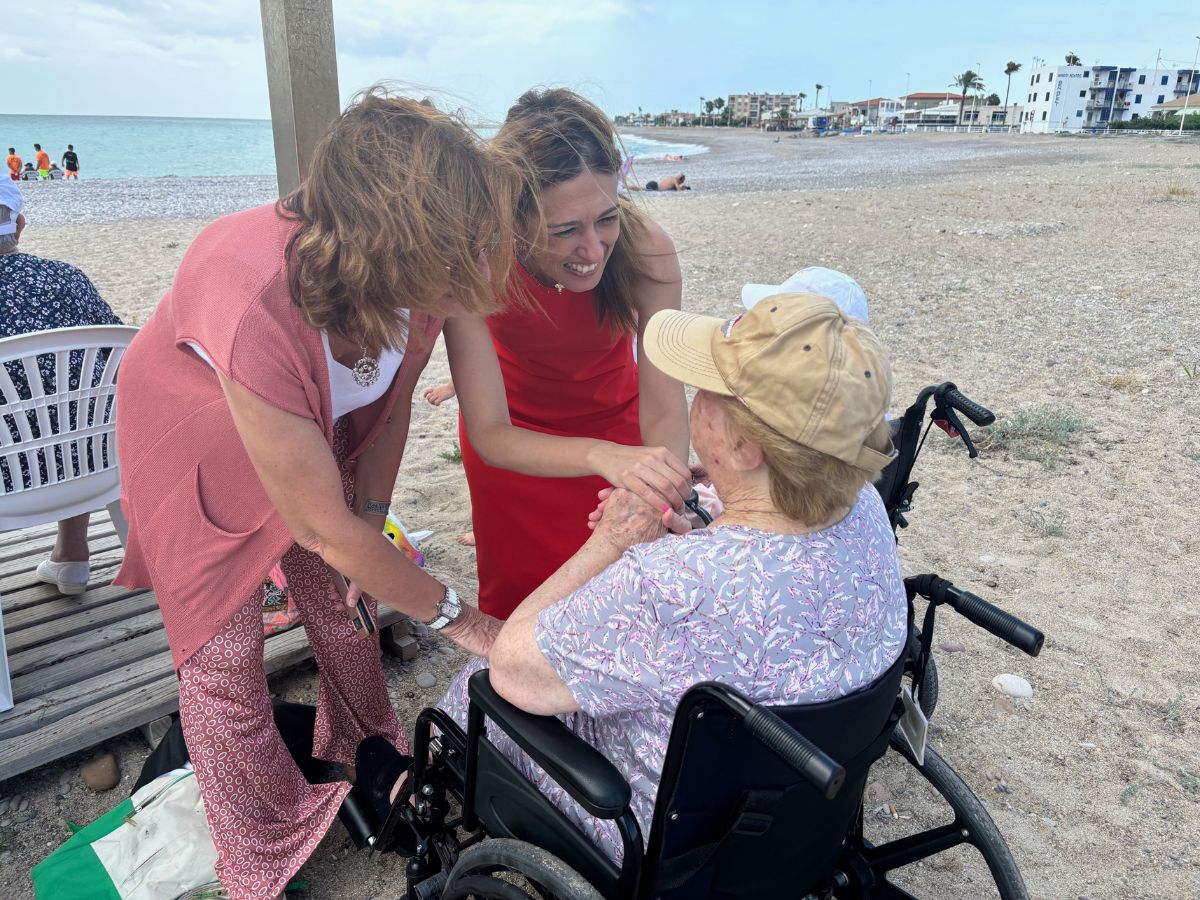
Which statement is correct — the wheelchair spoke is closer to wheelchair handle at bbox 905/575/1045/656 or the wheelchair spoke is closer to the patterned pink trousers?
wheelchair handle at bbox 905/575/1045/656

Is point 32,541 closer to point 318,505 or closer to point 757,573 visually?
point 318,505

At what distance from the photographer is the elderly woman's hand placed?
179 centimetres

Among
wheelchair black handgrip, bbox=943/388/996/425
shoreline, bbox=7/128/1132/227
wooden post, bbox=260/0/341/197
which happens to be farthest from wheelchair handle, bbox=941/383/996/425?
shoreline, bbox=7/128/1132/227

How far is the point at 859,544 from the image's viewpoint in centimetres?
139

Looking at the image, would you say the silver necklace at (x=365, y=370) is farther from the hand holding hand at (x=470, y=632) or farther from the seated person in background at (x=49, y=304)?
the seated person in background at (x=49, y=304)

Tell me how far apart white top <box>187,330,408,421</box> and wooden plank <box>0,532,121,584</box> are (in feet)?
6.11

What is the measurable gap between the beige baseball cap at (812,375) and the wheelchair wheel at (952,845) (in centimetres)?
88

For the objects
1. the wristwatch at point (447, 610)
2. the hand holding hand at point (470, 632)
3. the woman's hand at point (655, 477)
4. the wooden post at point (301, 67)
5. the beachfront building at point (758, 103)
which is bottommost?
the hand holding hand at point (470, 632)

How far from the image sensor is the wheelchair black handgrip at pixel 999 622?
1.46m

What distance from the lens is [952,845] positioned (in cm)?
178

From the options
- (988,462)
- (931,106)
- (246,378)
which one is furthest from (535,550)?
(931,106)

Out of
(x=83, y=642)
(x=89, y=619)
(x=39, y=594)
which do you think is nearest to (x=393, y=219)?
(x=83, y=642)

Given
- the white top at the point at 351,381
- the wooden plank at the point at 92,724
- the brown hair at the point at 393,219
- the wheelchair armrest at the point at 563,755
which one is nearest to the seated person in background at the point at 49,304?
the wooden plank at the point at 92,724

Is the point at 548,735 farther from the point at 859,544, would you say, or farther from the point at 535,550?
the point at 535,550
